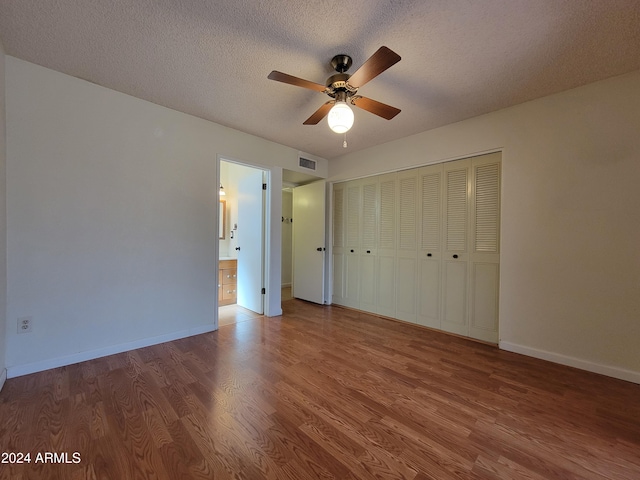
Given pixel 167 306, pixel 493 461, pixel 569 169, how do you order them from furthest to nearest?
1. pixel 167 306
2. pixel 569 169
3. pixel 493 461

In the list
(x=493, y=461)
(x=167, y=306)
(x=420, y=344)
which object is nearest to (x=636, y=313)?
(x=420, y=344)

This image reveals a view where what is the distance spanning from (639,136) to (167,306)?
14.6ft

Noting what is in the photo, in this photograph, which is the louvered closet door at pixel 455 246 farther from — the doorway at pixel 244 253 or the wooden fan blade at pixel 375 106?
the doorway at pixel 244 253

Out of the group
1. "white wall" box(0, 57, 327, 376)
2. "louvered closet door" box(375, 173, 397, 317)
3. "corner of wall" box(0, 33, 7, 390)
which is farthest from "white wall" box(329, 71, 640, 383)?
"corner of wall" box(0, 33, 7, 390)

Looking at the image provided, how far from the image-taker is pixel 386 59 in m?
1.53

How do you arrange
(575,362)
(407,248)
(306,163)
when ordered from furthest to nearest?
(306,163)
(407,248)
(575,362)

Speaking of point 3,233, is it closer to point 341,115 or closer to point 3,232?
point 3,232

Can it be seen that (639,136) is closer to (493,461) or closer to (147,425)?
(493,461)

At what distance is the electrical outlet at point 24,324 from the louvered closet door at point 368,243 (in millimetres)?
3557

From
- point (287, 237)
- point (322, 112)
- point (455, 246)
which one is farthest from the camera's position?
point (287, 237)

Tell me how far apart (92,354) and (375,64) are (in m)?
3.24

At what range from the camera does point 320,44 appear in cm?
182

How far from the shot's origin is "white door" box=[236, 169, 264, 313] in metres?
3.80

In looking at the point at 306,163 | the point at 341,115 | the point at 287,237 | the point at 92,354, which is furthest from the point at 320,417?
the point at 287,237
